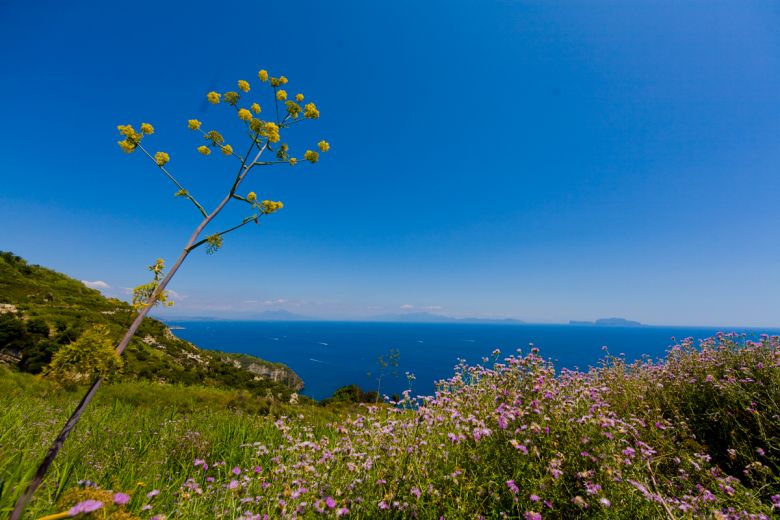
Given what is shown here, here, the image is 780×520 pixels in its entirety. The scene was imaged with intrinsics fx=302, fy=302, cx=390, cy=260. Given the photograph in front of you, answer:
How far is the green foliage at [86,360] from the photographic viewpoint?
5.76 feet

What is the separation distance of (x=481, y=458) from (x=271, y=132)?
12.4 feet

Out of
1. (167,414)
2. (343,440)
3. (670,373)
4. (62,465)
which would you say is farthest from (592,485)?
(167,414)

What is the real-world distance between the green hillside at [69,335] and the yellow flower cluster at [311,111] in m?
10.0

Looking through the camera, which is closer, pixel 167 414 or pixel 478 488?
pixel 478 488

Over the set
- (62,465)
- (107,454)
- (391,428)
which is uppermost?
(391,428)

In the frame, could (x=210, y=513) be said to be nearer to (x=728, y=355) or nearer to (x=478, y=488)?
(x=478, y=488)

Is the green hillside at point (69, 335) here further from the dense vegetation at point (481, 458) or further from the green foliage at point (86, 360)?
the green foliage at point (86, 360)

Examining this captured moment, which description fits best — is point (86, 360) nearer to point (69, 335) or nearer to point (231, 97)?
point (231, 97)

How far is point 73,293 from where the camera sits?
30.3 metres

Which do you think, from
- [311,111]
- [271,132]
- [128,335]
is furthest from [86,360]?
[311,111]

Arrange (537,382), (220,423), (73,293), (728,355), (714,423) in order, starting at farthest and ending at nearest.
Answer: (73,293)
(220,423)
(728,355)
(714,423)
(537,382)

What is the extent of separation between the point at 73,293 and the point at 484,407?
42128 mm

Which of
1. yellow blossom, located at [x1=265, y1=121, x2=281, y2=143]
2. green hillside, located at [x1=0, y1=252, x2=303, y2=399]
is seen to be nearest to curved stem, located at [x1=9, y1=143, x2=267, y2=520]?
yellow blossom, located at [x1=265, y1=121, x2=281, y2=143]

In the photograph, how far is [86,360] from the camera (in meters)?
1.77
